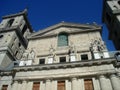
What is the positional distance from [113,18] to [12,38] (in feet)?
69.5

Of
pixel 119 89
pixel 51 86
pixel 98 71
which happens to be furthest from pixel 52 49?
pixel 119 89

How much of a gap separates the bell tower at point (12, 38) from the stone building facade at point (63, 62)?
19cm

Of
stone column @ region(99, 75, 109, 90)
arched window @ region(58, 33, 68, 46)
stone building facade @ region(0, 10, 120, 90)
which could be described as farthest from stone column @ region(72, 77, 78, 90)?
arched window @ region(58, 33, 68, 46)

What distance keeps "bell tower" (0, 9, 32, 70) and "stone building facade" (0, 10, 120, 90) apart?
191mm

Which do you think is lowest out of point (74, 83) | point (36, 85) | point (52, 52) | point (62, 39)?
point (74, 83)

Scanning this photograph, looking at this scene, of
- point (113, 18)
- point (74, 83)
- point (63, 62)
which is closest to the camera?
point (74, 83)

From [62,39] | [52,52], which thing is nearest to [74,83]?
[52,52]

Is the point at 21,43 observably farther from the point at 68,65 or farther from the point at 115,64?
the point at 115,64

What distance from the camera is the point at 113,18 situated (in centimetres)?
3152

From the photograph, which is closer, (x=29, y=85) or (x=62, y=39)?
(x=29, y=85)

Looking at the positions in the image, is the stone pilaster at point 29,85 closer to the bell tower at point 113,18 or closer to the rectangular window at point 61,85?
the rectangular window at point 61,85

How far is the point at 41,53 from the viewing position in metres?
23.5

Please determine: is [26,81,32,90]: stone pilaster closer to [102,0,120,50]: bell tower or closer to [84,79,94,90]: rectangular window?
[84,79,94,90]: rectangular window

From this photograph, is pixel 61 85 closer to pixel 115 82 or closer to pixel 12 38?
pixel 115 82
